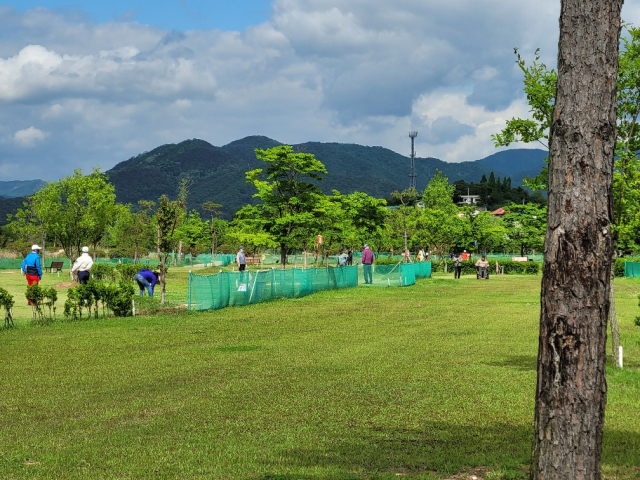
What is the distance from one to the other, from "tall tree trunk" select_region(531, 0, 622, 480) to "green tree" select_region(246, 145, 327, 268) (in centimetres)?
2789

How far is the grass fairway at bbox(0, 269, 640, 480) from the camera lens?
244 inches

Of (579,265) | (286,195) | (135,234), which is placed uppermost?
(286,195)

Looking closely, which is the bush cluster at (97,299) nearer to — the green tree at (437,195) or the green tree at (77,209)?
the green tree at (77,209)

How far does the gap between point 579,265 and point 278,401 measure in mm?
5343

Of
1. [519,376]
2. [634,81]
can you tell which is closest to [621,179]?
[634,81]

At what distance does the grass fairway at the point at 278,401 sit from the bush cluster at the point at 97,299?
4.00 feet

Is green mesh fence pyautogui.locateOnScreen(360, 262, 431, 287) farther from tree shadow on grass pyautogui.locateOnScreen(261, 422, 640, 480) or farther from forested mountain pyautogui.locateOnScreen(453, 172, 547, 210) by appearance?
forested mountain pyautogui.locateOnScreen(453, 172, 547, 210)

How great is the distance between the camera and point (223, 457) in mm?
6312

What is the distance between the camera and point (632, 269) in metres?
50.7

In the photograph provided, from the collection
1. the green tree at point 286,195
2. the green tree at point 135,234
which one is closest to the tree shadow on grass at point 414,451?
the green tree at point 286,195

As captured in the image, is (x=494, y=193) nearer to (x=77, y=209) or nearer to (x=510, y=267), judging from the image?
(x=510, y=267)

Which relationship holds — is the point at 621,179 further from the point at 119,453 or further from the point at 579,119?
the point at 119,453

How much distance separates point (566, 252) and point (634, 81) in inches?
314

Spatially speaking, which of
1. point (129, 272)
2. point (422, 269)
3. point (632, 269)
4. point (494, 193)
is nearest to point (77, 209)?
point (129, 272)
